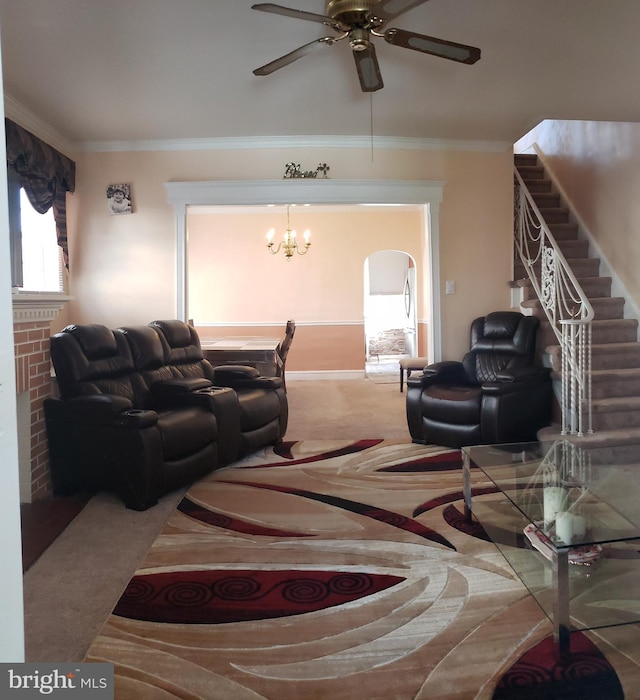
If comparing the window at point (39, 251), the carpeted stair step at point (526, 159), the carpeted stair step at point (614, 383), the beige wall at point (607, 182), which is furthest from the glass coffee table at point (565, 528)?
the carpeted stair step at point (526, 159)

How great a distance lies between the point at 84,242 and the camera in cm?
508

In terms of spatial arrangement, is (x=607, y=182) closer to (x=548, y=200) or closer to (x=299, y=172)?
(x=548, y=200)

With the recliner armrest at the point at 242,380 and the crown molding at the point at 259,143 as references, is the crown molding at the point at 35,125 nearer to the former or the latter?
the crown molding at the point at 259,143

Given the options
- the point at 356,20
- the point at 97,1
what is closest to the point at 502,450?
the point at 356,20

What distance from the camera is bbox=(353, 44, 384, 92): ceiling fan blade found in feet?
8.91

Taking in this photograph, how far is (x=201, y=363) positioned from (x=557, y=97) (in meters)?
3.42

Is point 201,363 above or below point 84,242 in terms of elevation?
below

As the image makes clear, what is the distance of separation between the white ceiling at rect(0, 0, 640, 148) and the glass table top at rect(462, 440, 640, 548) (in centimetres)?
232

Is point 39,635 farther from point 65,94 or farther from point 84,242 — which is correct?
point 84,242

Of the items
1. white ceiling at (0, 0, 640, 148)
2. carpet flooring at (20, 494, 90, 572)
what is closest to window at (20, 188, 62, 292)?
white ceiling at (0, 0, 640, 148)

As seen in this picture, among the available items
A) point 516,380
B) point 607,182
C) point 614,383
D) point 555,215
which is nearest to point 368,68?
point 516,380

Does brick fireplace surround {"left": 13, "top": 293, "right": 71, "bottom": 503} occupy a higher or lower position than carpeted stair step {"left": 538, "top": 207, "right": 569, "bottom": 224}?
lower

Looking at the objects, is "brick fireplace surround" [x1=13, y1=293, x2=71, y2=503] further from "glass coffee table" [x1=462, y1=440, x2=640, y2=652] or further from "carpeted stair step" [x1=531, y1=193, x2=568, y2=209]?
"carpeted stair step" [x1=531, y1=193, x2=568, y2=209]

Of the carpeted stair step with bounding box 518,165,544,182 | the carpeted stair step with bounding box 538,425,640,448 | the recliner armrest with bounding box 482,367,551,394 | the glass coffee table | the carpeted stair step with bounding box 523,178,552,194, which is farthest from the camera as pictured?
the carpeted stair step with bounding box 518,165,544,182
